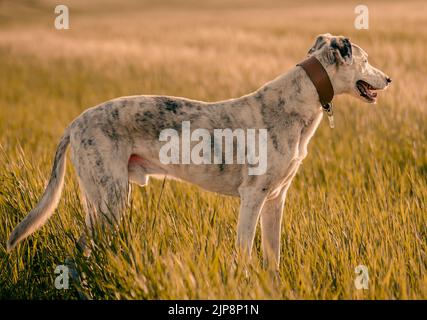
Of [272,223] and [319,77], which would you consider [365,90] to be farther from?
[272,223]

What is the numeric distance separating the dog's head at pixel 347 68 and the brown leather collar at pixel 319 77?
5 cm

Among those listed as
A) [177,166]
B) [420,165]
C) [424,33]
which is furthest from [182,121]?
[424,33]

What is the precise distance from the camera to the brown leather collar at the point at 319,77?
4.88 m

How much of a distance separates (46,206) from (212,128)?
141 cm

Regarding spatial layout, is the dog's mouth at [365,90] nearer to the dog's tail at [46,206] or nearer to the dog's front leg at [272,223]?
the dog's front leg at [272,223]

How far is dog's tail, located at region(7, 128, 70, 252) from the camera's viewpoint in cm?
455

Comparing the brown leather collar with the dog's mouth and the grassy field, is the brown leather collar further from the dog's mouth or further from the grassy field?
the grassy field

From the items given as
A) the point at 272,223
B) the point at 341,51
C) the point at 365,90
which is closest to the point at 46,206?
the point at 272,223

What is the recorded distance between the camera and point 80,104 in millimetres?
14773

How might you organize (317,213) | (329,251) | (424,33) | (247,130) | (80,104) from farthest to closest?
(424,33) → (80,104) → (317,213) → (247,130) → (329,251)

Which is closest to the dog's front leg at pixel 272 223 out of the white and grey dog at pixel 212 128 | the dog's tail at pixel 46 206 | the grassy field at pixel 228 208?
the white and grey dog at pixel 212 128
